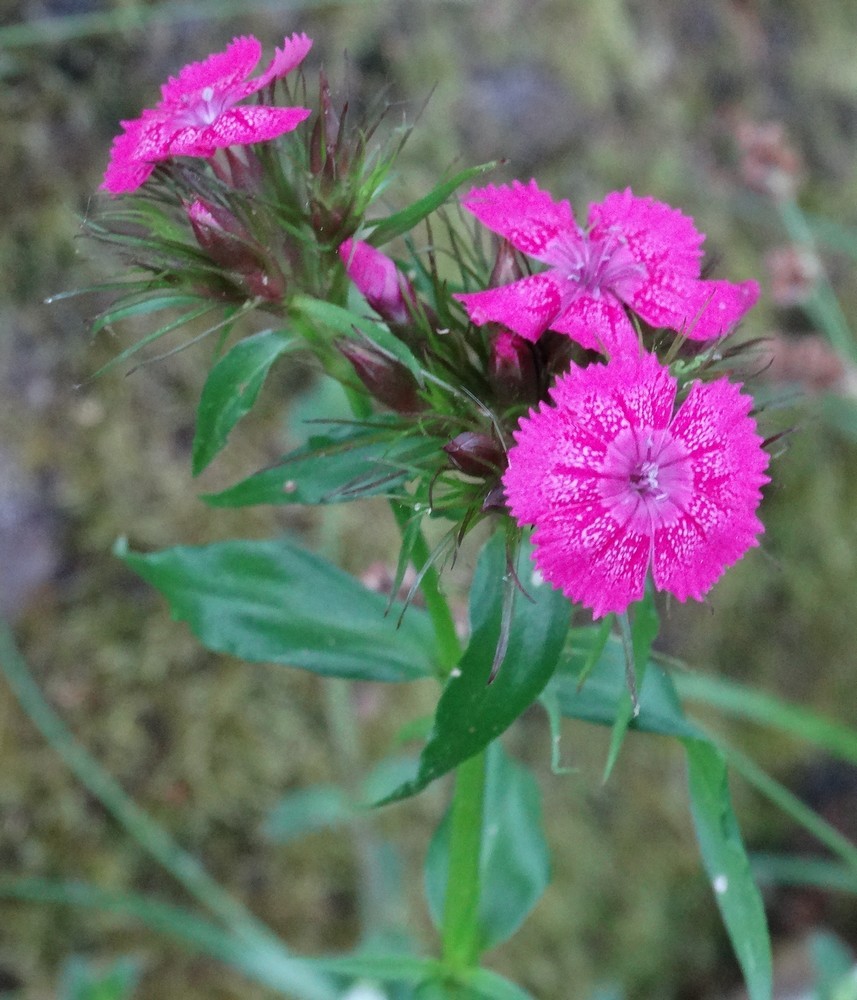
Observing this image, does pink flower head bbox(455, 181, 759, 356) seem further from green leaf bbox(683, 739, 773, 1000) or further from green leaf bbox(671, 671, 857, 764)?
green leaf bbox(671, 671, 857, 764)

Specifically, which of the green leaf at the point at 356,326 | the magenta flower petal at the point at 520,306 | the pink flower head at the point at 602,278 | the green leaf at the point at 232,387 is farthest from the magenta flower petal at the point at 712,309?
the green leaf at the point at 232,387

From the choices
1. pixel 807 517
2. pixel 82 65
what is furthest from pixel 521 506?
pixel 807 517

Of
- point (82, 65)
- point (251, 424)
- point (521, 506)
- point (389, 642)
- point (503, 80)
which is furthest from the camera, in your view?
point (503, 80)

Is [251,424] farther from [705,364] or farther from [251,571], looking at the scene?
[705,364]

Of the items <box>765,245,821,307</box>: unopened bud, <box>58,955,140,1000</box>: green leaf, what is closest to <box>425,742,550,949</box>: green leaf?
<box>58,955,140,1000</box>: green leaf

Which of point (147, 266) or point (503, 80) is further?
point (503, 80)

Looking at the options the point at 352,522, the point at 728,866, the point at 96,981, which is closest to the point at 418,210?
the point at 728,866
